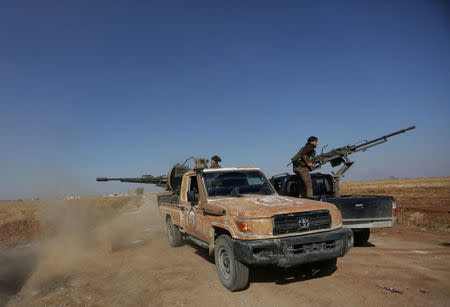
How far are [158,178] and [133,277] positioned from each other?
6267 millimetres

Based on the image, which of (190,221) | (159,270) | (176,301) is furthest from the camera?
(190,221)

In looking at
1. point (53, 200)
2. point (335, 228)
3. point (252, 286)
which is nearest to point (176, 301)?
point (252, 286)

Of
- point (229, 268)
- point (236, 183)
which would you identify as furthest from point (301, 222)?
point (236, 183)

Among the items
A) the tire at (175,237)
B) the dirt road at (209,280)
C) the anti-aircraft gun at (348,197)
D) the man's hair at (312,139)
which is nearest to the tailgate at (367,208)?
the anti-aircraft gun at (348,197)

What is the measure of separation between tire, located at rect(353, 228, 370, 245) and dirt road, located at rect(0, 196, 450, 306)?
0.59ft

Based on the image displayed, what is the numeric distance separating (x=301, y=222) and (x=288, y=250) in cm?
53

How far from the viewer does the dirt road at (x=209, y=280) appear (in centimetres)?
388

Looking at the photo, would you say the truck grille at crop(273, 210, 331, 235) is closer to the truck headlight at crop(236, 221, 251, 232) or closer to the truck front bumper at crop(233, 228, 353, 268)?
the truck front bumper at crop(233, 228, 353, 268)

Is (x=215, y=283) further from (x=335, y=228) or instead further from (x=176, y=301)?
(x=335, y=228)

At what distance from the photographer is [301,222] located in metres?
4.16

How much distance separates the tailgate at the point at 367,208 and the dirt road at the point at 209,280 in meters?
0.86

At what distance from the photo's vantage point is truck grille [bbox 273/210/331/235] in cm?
403

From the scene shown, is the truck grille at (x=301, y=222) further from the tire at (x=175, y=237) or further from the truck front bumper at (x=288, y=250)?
the tire at (x=175, y=237)

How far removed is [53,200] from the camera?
13000 mm
